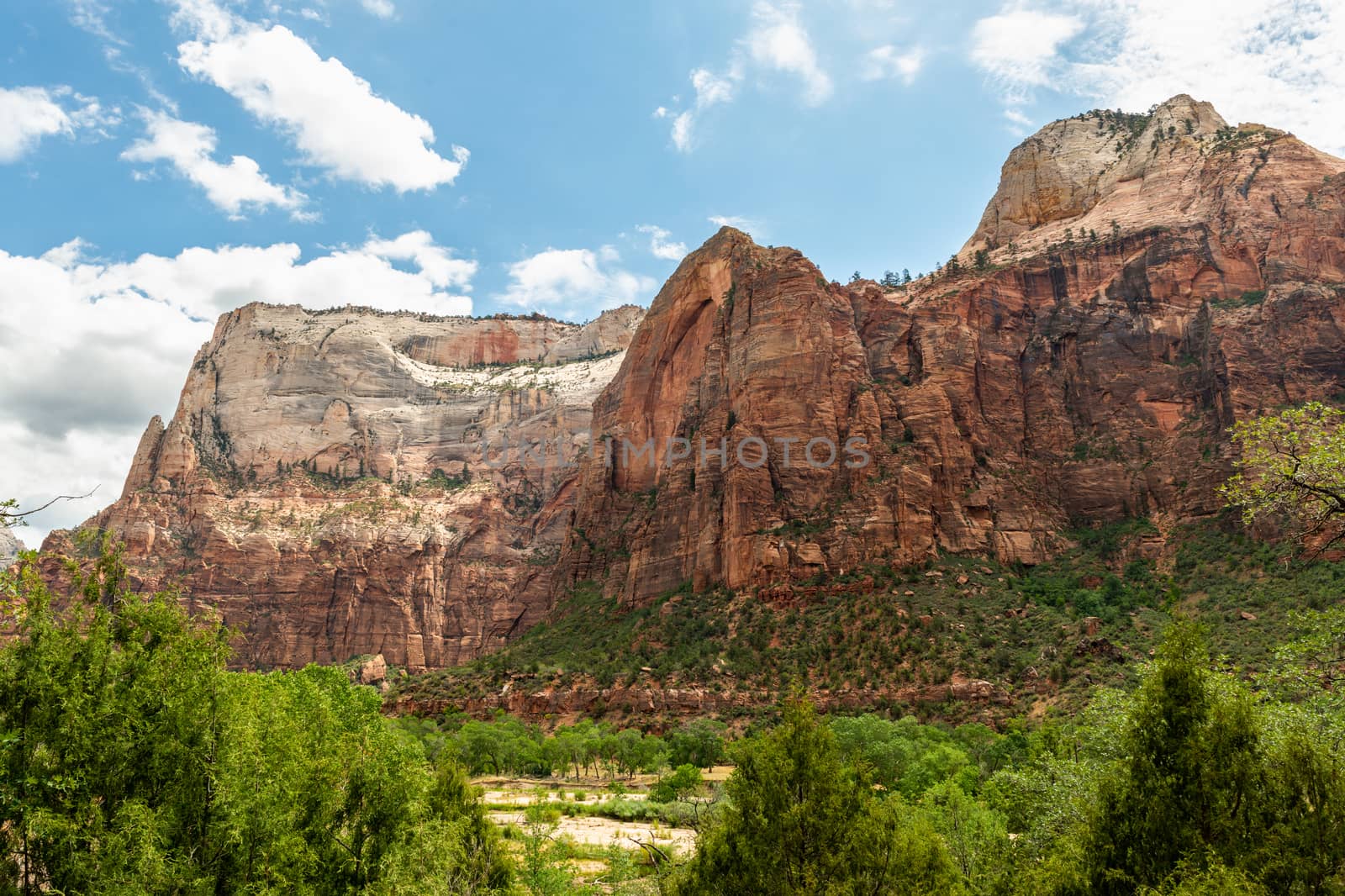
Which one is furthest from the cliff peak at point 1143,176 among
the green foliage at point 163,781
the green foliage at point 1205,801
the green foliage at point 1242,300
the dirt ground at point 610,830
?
the green foliage at point 163,781

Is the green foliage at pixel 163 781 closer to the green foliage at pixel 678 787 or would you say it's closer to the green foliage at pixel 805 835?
the green foliage at pixel 805 835

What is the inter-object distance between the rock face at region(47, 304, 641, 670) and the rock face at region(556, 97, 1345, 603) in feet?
123

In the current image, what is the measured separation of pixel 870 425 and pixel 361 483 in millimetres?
96480

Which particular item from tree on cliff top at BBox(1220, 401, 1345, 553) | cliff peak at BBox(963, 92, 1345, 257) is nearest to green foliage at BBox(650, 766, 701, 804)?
tree on cliff top at BBox(1220, 401, 1345, 553)

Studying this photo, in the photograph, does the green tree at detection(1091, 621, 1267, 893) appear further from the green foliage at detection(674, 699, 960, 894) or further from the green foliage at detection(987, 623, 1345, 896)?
the green foliage at detection(674, 699, 960, 894)

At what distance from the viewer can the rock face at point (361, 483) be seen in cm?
12794

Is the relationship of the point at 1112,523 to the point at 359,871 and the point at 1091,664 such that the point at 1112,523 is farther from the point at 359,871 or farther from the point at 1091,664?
the point at 359,871

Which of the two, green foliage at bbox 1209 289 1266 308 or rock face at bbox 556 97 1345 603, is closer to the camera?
rock face at bbox 556 97 1345 603

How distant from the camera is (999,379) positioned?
89625mm

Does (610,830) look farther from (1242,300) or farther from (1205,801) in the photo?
(1242,300)

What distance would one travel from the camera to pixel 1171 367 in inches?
3312

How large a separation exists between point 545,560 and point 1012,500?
242 ft

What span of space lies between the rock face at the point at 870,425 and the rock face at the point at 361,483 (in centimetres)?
57

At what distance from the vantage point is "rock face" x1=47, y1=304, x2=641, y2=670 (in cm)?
12794
